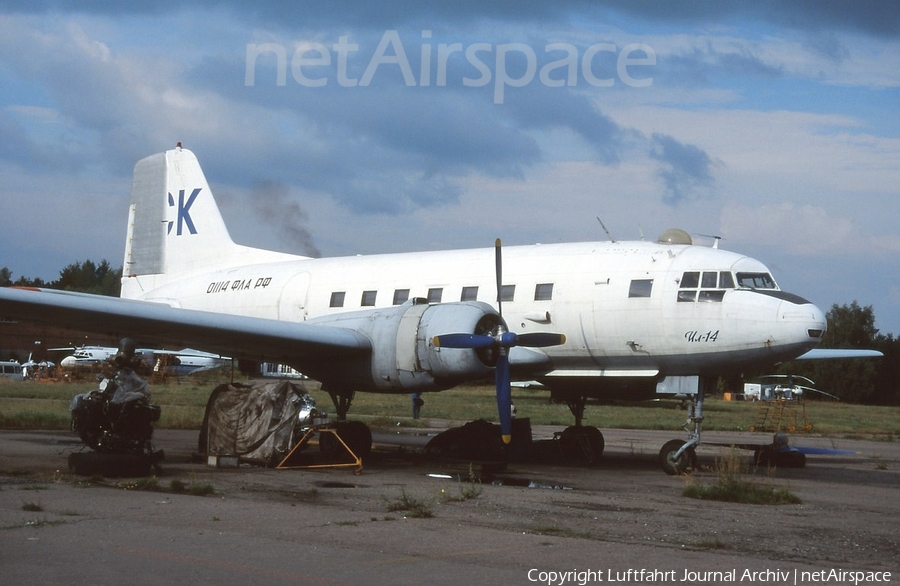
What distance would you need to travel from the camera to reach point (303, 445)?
15.7 m

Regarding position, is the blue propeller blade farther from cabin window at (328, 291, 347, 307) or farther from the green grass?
the green grass

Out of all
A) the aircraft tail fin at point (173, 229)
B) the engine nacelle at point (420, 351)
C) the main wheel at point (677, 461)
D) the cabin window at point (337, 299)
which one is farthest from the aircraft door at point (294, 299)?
the main wheel at point (677, 461)

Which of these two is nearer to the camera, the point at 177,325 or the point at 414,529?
the point at 414,529

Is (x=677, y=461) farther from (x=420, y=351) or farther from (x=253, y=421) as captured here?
(x=253, y=421)

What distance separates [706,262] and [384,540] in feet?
30.6

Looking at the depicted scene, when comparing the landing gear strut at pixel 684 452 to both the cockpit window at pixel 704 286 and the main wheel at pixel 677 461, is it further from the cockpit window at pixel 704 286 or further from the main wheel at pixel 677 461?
the cockpit window at pixel 704 286

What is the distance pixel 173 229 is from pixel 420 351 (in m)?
10.9

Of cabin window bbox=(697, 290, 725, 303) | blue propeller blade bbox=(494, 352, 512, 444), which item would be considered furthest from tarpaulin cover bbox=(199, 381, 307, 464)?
cabin window bbox=(697, 290, 725, 303)

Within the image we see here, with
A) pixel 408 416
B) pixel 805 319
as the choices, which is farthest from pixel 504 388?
pixel 408 416

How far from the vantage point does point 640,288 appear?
16359mm

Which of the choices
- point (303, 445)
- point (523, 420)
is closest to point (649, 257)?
point (523, 420)

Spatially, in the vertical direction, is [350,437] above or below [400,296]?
below

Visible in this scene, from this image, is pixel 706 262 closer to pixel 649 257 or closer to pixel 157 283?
pixel 649 257

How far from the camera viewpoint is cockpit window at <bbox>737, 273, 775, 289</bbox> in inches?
627
